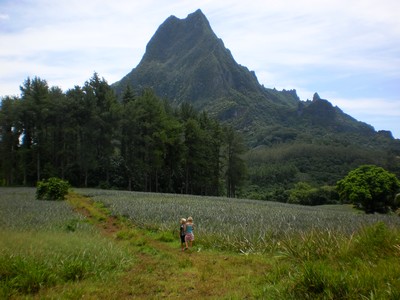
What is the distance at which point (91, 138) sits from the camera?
5406 centimetres

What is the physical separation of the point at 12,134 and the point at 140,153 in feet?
63.2

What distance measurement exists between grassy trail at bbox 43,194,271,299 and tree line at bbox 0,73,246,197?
39833mm

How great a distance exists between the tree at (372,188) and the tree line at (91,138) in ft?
86.4

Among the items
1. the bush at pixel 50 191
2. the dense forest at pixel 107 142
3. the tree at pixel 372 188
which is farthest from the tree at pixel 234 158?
the bush at pixel 50 191

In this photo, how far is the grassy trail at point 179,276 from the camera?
8.28m

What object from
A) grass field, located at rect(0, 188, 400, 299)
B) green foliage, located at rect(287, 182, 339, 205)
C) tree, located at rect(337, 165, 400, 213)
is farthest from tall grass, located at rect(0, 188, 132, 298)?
green foliage, located at rect(287, 182, 339, 205)

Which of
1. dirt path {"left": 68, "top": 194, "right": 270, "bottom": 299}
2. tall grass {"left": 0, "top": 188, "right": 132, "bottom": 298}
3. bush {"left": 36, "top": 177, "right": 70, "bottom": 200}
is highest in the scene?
bush {"left": 36, "top": 177, "right": 70, "bottom": 200}

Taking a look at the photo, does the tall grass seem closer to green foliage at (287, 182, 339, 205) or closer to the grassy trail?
the grassy trail

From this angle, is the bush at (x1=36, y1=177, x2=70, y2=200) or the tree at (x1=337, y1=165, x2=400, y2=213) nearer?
the bush at (x1=36, y1=177, x2=70, y2=200)

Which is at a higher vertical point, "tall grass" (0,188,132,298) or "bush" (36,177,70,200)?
"bush" (36,177,70,200)

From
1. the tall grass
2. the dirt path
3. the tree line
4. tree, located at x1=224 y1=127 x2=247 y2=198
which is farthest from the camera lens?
tree, located at x1=224 y1=127 x2=247 y2=198

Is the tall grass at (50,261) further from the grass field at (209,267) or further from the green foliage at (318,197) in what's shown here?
the green foliage at (318,197)

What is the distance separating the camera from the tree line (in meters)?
51.7

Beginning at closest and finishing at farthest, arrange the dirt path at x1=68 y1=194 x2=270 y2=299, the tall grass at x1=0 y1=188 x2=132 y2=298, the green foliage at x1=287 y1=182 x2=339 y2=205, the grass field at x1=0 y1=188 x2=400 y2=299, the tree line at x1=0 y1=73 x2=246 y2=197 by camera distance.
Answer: the grass field at x1=0 y1=188 x2=400 y2=299 → the tall grass at x1=0 y1=188 x2=132 y2=298 → the dirt path at x1=68 y1=194 x2=270 y2=299 → the tree line at x1=0 y1=73 x2=246 y2=197 → the green foliage at x1=287 y1=182 x2=339 y2=205
